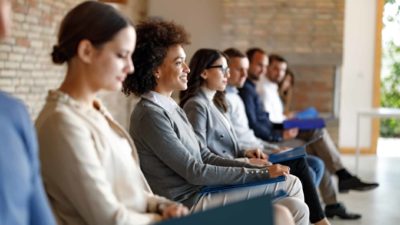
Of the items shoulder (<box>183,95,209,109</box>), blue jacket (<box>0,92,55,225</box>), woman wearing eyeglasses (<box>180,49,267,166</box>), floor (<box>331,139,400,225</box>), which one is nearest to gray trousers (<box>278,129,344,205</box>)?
floor (<box>331,139,400,225</box>)

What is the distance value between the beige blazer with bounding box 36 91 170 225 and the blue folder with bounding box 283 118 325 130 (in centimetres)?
326

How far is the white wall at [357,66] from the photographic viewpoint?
8992 mm

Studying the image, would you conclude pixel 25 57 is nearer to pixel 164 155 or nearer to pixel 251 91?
pixel 251 91

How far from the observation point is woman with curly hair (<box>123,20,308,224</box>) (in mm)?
2652

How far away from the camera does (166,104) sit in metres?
2.79

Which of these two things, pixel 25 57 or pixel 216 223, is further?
pixel 25 57

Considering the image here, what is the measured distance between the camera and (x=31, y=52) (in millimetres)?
5449

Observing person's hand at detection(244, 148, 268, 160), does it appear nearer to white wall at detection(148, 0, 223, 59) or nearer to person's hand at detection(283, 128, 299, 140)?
person's hand at detection(283, 128, 299, 140)

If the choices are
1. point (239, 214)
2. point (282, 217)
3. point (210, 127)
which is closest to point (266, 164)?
point (210, 127)

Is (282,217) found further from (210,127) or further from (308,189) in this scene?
(308,189)

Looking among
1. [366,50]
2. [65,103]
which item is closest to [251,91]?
[65,103]

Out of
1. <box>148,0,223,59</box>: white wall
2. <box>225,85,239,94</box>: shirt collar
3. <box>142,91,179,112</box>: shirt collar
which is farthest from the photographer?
<box>148,0,223,59</box>: white wall

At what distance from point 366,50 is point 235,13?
196 cm

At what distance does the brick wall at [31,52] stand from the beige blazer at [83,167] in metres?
3.04
